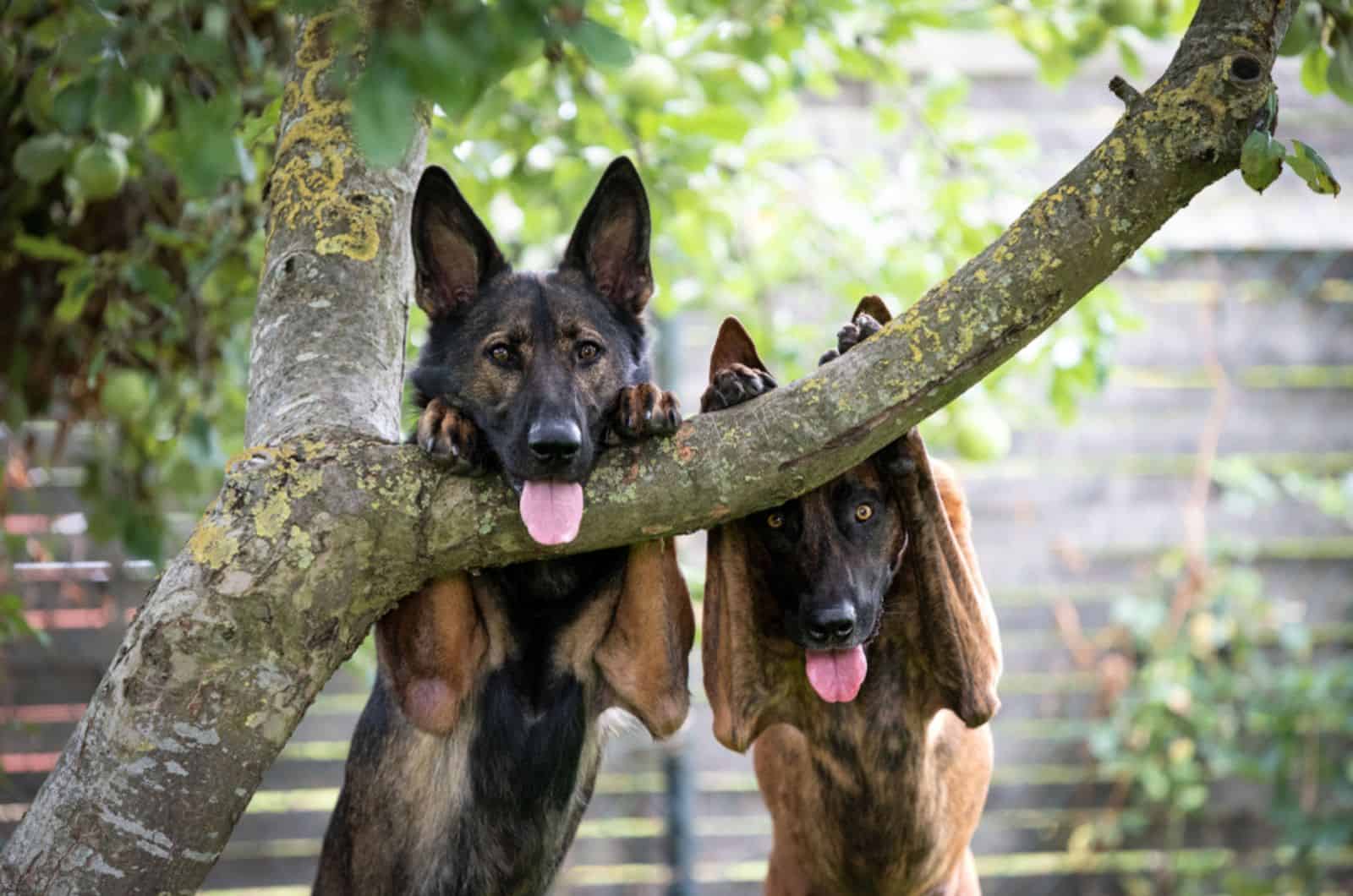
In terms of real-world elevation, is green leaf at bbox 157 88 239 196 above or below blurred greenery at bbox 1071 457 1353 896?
above

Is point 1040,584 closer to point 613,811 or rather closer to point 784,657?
point 613,811

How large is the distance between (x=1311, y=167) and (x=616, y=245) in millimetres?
1807

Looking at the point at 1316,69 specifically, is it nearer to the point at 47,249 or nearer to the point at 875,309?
the point at 875,309

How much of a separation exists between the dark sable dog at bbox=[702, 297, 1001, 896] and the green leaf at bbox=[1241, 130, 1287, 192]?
0.92 meters

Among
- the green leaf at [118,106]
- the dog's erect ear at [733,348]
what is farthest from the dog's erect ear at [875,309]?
the green leaf at [118,106]

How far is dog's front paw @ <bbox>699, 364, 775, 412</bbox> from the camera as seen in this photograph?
310cm

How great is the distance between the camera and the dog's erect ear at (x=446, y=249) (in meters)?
3.50

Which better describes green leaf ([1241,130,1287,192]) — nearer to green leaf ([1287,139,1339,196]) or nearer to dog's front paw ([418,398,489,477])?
green leaf ([1287,139,1339,196])

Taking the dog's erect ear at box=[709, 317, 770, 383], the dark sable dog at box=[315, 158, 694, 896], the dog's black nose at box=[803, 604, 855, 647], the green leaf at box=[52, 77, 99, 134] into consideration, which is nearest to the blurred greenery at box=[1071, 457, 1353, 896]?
the dog's black nose at box=[803, 604, 855, 647]

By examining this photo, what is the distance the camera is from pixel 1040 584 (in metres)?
7.70

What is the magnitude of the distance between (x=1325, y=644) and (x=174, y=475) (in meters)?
6.37

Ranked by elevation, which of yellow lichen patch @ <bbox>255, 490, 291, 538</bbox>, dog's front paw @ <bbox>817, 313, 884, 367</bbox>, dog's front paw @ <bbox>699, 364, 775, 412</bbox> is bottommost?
yellow lichen patch @ <bbox>255, 490, 291, 538</bbox>

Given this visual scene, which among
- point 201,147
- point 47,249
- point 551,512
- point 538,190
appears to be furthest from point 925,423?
point 47,249

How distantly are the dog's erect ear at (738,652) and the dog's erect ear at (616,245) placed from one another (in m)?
0.73
